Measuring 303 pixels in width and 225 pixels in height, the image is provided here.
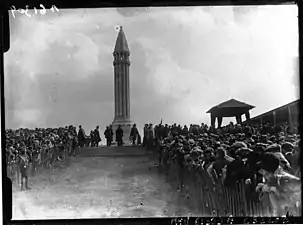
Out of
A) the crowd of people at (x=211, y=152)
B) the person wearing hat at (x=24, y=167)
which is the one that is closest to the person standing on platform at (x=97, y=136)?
the crowd of people at (x=211, y=152)

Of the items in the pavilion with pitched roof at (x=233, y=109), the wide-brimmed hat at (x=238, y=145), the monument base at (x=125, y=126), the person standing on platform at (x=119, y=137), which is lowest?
the wide-brimmed hat at (x=238, y=145)

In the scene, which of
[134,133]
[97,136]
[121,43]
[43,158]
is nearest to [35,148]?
[43,158]

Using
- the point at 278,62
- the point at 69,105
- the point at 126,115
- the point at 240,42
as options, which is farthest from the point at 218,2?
the point at 69,105

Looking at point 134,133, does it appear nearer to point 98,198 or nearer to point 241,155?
point 98,198

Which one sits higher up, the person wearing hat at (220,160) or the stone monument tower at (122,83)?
the stone monument tower at (122,83)

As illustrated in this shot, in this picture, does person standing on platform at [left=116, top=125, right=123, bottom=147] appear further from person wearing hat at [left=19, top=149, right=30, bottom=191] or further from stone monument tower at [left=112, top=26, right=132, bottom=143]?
person wearing hat at [left=19, top=149, right=30, bottom=191]

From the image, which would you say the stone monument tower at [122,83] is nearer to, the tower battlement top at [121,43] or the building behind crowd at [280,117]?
the tower battlement top at [121,43]

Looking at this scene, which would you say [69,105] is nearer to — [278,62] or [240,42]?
[240,42]
